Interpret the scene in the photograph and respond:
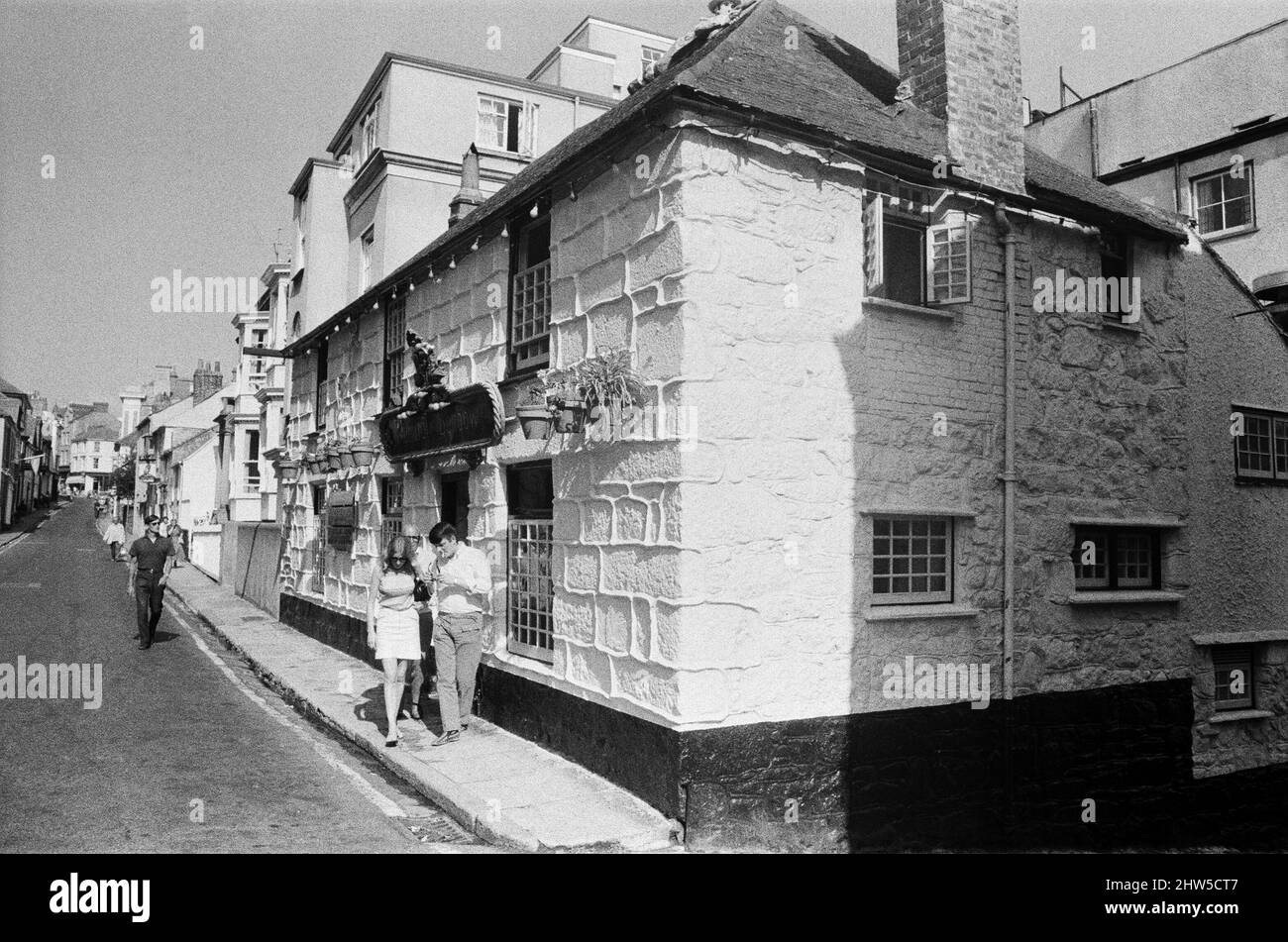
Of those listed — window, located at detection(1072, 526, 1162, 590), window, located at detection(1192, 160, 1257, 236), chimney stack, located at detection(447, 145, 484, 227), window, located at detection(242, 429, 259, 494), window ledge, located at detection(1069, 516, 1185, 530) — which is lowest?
window, located at detection(1072, 526, 1162, 590)

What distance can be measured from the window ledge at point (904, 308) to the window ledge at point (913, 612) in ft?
8.58

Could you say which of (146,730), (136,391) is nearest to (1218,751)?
(146,730)

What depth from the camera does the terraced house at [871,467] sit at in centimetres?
706

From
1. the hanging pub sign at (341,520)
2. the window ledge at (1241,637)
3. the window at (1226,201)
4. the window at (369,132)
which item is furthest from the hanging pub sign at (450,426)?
the window at (1226,201)

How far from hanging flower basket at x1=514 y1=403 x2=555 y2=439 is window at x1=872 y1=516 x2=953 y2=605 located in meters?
3.00

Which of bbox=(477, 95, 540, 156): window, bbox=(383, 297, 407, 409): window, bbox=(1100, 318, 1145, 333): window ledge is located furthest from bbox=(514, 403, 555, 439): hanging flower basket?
bbox=(477, 95, 540, 156): window

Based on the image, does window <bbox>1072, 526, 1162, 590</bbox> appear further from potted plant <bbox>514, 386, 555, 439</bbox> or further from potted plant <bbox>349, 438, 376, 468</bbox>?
potted plant <bbox>349, 438, 376, 468</bbox>

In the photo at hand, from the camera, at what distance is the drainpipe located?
337 inches

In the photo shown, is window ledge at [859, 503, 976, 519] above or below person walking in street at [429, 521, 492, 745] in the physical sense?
above

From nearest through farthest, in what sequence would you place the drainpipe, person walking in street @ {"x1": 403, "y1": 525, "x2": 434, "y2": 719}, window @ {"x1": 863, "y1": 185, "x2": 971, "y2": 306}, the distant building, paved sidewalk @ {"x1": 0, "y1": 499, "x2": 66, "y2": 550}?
window @ {"x1": 863, "y1": 185, "x2": 971, "y2": 306}, the drainpipe, person walking in street @ {"x1": 403, "y1": 525, "x2": 434, "y2": 719}, the distant building, paved sidewalk @ {"x1": 0, "y1": 499, "x2": 66, "y2": 550}

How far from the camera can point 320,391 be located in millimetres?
17438

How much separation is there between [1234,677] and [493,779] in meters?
8.74

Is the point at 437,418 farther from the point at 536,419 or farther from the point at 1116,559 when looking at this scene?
the point at 1116,559

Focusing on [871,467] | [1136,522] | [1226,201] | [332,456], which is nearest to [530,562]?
[871,467]
